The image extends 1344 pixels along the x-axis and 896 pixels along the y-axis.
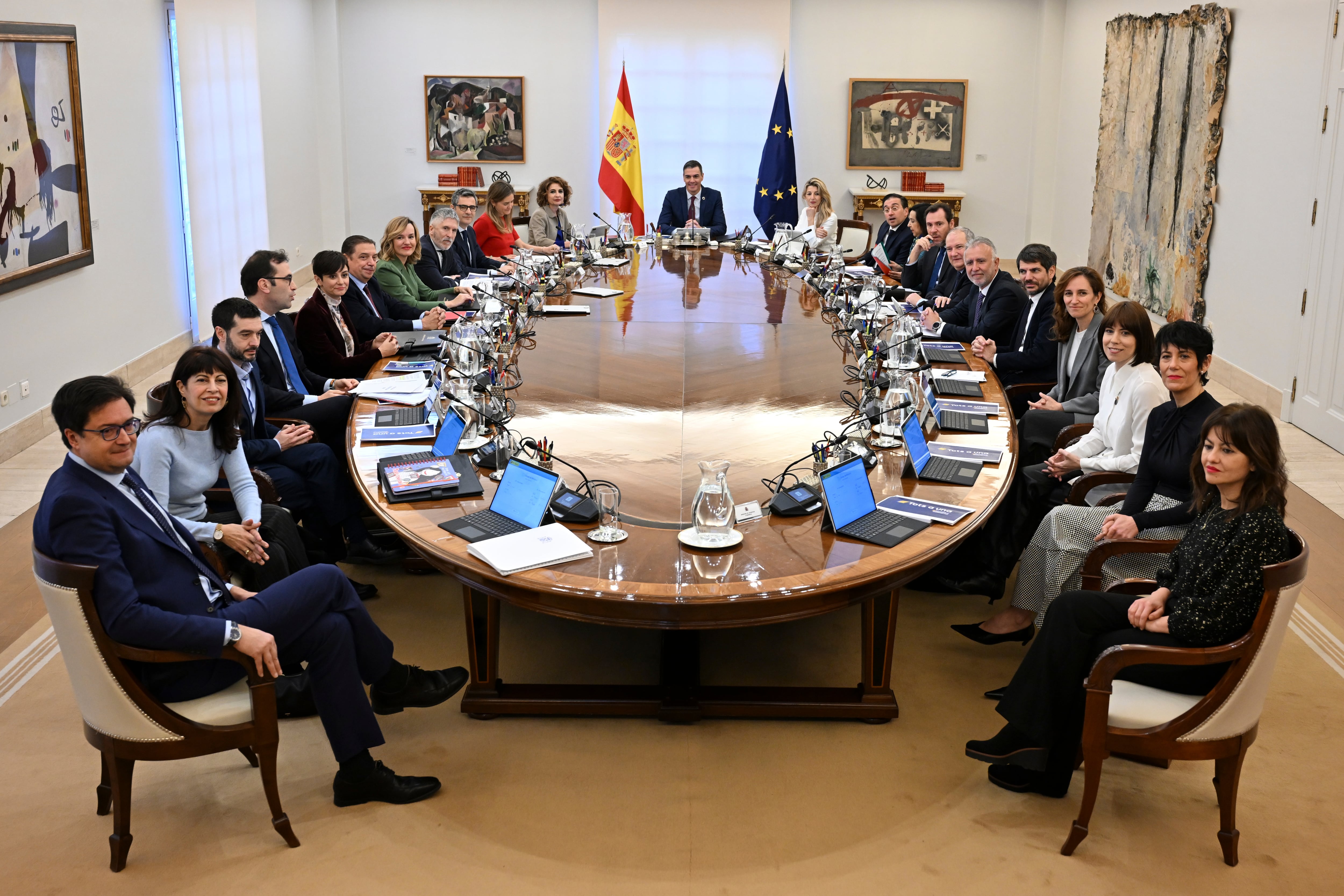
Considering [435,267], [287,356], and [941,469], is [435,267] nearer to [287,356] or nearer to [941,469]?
[287,356]

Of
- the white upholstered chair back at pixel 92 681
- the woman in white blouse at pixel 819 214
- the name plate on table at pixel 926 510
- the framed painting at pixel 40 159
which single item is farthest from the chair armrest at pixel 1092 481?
the framed painting at pixel 40 159

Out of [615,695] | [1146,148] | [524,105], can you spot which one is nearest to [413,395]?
[615,695]

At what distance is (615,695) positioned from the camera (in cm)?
340

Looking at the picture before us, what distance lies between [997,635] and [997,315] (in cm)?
217

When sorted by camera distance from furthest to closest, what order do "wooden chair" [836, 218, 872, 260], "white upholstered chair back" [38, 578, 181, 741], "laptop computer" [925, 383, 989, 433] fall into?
"wooden chair" [836, 218, 872, 260], "laptop computer" [925, 383, 989, 433], "white upholstered chair back" [38, 578, 181, 741]

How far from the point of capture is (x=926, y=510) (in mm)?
3238

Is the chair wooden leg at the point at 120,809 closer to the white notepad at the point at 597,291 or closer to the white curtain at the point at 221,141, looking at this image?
the white notepad at the point at 597,291

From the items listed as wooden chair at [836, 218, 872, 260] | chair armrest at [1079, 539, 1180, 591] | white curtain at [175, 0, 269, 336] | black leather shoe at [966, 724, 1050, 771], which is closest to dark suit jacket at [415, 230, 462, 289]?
white curtain at [175, 0, 269, 336]

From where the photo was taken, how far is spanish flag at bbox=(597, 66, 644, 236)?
10922 mm

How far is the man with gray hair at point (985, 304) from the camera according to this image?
5461 millimetres

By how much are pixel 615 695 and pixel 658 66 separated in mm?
9597

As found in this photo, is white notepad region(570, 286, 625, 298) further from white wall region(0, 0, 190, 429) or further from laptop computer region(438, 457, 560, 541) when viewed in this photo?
laptop computer region(438, 457, 560, 541)

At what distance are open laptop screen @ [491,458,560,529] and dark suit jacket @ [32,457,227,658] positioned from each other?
Answer: 822 mm

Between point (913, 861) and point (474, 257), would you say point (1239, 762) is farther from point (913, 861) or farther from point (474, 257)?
point (474, 257)
